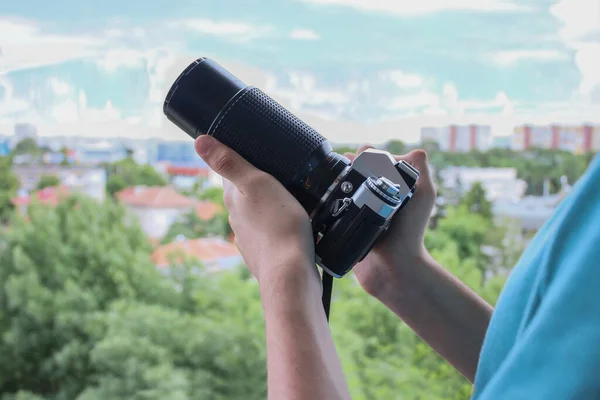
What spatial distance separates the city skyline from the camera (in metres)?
1.52

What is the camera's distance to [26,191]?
162cm

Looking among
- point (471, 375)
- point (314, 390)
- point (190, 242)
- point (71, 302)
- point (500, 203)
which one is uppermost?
point (314, 390)

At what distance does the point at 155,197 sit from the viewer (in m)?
1.61

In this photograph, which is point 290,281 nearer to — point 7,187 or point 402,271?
point 402,271

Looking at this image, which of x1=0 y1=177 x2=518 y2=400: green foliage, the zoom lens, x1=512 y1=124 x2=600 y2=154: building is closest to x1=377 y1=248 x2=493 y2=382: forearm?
the zoom lens

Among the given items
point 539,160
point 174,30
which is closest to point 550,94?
point 539,160

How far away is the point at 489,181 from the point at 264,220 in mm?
1155

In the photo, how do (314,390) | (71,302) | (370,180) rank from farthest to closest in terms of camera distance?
(71,302), (370,180), (314,390)

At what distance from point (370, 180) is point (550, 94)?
1.14 meters

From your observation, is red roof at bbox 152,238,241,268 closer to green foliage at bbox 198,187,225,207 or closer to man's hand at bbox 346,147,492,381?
green foliage at bbox 198,187,225,207

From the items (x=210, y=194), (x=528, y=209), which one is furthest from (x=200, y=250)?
(x=528, y=209)

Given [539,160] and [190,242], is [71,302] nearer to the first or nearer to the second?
[190,242]

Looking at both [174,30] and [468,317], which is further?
[174,30]

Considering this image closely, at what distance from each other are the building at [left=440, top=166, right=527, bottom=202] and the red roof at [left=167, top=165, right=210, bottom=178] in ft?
1.83
